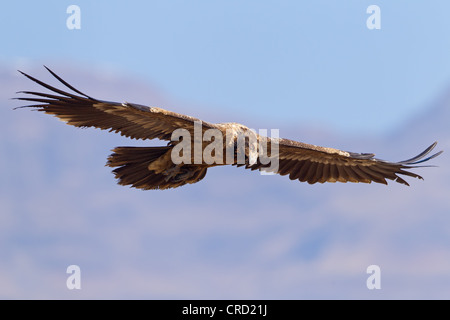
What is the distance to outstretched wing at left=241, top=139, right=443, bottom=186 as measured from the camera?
379 inches

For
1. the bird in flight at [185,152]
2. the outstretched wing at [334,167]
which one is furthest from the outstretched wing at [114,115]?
the outstretched wing at [334,167]

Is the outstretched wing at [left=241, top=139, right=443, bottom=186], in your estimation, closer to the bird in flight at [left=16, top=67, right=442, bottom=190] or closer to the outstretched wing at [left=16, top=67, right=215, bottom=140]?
the bird in flight at [left=16, top=67, right=442, bottom=190]

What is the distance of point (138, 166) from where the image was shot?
8.91 meters

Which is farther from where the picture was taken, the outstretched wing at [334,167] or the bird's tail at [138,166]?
the outstretched wing at [334,167]

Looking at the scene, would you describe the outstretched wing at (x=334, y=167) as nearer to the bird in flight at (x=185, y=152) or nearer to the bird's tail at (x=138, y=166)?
the bird in flight at (x=185, y=152)

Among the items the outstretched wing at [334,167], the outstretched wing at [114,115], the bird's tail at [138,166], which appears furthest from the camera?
the outstretched wing at [334,167]

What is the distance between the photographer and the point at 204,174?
9.12 m

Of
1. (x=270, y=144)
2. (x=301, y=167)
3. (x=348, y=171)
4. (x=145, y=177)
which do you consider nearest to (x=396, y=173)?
(x=348, y=171)

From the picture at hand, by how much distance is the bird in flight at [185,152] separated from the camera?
794 centimetres

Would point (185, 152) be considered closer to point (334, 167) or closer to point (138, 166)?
point (138, 166)

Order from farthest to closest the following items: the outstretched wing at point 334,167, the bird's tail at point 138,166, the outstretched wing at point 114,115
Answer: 1. the outstretched wing at point 334,167
2. the bird's tail at point 138,166
3. the outstretched wing at point 114,115

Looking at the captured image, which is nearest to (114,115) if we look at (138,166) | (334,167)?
(138,166)

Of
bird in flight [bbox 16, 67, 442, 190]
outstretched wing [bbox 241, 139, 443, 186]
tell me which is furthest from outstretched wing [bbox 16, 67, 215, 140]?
outstretched wing [bbox 241, 139, 443, 186]

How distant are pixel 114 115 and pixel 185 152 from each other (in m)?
Result: 1.07
